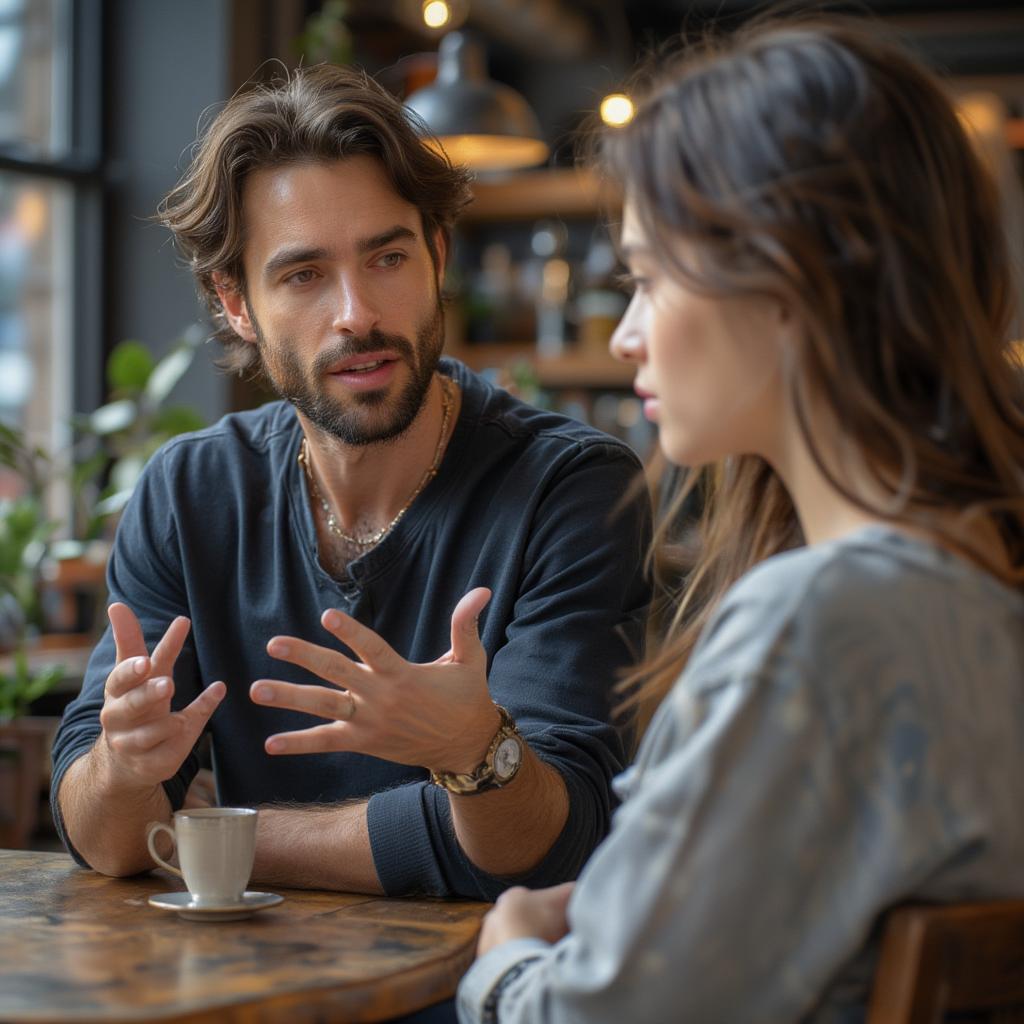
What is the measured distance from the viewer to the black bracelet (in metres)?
1.08

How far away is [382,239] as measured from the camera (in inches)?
74.2

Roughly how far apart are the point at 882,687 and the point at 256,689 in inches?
22.2

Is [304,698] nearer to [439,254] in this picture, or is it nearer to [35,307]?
[439,254]

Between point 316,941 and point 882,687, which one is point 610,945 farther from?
point 316,941

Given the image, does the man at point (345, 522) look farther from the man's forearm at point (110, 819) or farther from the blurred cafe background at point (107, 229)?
the blurred cafe background at point (107, 229)

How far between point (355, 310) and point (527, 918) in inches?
36.1

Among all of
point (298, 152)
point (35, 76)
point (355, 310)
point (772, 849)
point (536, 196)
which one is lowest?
point (772, 849)

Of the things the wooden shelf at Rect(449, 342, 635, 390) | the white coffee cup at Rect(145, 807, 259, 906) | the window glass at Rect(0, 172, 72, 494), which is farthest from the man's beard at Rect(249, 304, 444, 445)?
the wooden shelf at Rect(449, 342, 635, 390)

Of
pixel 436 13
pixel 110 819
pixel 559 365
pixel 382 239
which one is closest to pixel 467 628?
pixel 110 819

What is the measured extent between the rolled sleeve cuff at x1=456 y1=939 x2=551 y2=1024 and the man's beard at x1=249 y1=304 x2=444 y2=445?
35.1 inches

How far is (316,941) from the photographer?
4.17 ft

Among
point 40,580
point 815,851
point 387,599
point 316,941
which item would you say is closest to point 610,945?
point 815,851

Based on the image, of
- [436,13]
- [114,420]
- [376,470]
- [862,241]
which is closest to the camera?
[862,241]

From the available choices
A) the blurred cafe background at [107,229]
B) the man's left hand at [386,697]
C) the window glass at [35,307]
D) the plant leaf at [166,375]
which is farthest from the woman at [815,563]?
the window glass at [35,307]
